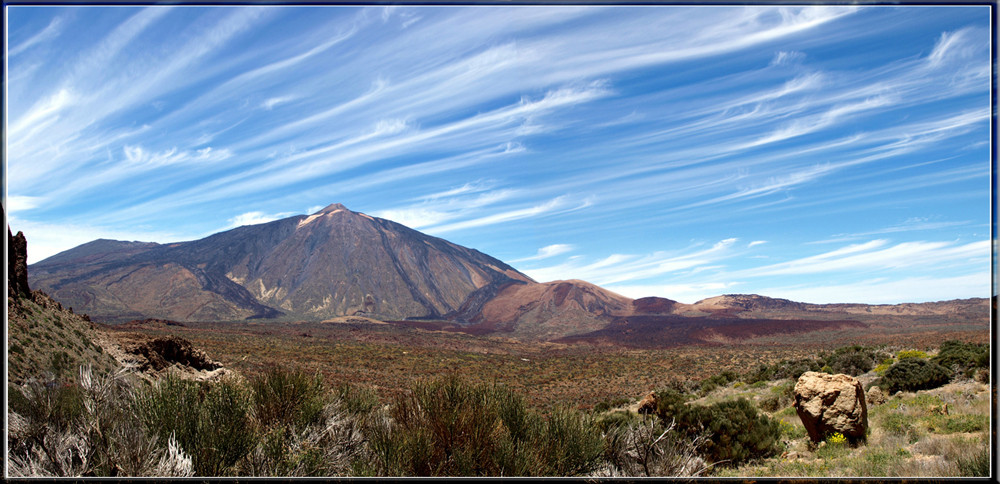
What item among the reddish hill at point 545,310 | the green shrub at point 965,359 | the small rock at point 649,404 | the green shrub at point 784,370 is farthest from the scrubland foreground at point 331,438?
the reddish hill at point 545,310

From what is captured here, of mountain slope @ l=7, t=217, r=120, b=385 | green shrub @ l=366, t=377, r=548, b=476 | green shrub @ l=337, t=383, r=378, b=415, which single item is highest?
mountain slope @ l=7, t=217, r=120, b=385

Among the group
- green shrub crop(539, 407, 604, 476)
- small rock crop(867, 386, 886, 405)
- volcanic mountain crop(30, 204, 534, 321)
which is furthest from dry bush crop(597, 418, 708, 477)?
volcanic mountain crop(30, 204, 534, 321)

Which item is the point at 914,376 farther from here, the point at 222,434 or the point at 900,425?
the point at 222,434

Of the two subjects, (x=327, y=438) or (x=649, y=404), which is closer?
(x=327, y=438)

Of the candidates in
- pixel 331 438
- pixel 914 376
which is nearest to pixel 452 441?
pixel 331 438

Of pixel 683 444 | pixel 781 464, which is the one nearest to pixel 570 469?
pixel 683 444

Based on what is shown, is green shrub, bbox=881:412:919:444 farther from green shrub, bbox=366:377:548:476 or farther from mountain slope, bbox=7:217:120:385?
mountain slope, bbox=7:217:120:385
